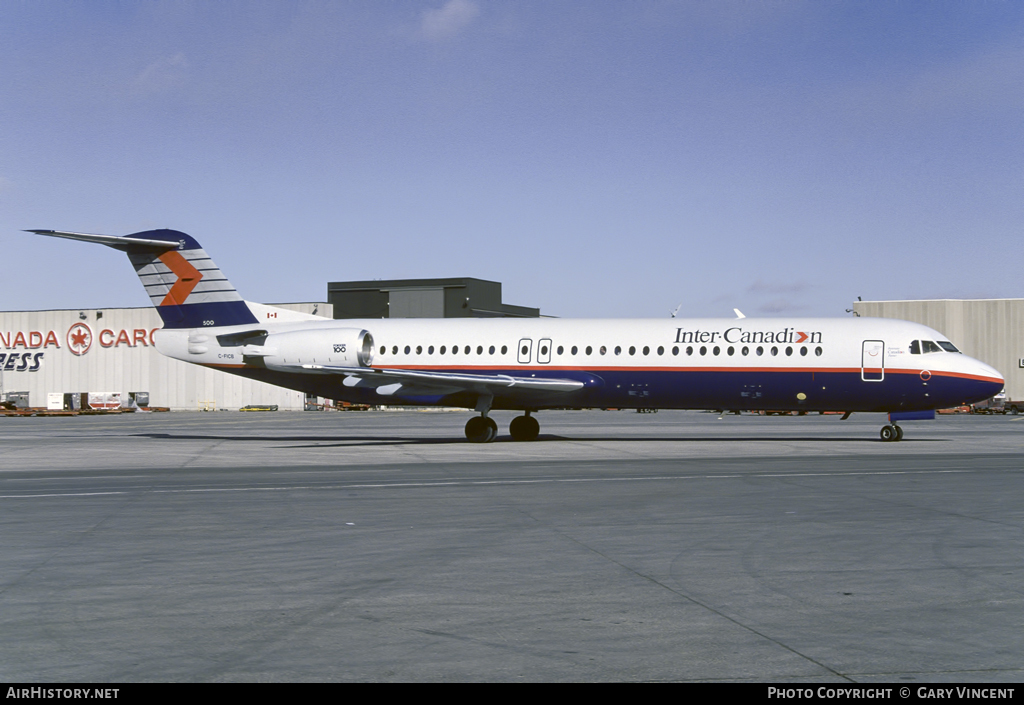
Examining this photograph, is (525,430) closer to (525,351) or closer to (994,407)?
(525,351)

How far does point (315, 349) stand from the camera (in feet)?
102

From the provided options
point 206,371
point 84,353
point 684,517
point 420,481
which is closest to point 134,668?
point 684,517

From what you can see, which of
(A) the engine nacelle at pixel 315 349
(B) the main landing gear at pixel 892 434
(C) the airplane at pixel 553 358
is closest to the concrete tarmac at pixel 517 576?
(C) the airplane at pixel 553 358

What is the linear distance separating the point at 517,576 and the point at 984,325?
243 ft

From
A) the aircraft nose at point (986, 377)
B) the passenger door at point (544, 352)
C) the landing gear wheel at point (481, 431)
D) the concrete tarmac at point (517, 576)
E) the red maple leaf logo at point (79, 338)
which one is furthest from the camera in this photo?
the red maple leaf logo at point (79, 338)

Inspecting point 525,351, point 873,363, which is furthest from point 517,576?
point 873,363

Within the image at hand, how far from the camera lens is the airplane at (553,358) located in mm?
28438

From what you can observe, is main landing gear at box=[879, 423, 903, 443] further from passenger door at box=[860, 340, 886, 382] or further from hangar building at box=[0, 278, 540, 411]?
hangar building at box=[0, 278, 540, 411]

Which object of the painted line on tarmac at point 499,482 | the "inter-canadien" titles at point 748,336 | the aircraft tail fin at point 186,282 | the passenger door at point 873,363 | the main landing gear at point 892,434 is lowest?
the painted line on tarmac at point 499,482

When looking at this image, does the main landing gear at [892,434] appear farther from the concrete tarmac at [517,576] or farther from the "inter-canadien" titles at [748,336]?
the concrete tarmac at [517,576]

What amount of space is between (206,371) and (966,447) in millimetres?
61351

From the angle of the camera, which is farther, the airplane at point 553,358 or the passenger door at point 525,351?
the passenger door at point 525,351

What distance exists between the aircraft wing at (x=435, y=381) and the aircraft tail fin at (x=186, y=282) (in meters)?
4.69

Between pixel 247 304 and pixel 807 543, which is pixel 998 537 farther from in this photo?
A: pixel 247 304
